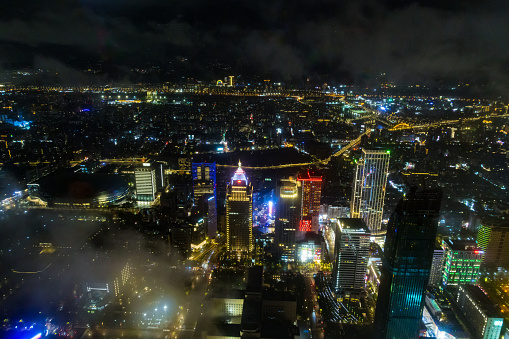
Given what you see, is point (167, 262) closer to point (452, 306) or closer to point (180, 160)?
point (180, 160)

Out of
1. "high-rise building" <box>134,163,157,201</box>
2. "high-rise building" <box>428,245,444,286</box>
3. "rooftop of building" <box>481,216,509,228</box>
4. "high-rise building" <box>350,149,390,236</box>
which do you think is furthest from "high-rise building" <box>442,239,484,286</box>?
"high-rise building" <box>134,163,157,201</box>

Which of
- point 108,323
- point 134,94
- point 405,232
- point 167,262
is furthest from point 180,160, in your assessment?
point 405,232

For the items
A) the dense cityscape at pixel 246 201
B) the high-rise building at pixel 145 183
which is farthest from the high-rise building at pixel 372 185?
the high-rise building at pixel 145 183

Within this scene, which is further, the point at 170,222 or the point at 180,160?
the point at 180,160

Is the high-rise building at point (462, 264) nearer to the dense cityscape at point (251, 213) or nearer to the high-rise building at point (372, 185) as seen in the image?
the dense cityscape at point (251, 213)

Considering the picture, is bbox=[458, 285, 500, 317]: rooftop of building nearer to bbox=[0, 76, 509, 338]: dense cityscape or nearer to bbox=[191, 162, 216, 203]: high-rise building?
bbox=[0, 76, 509, 338]: dense cityscape

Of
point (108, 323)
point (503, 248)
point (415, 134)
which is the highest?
point (415, 134)
